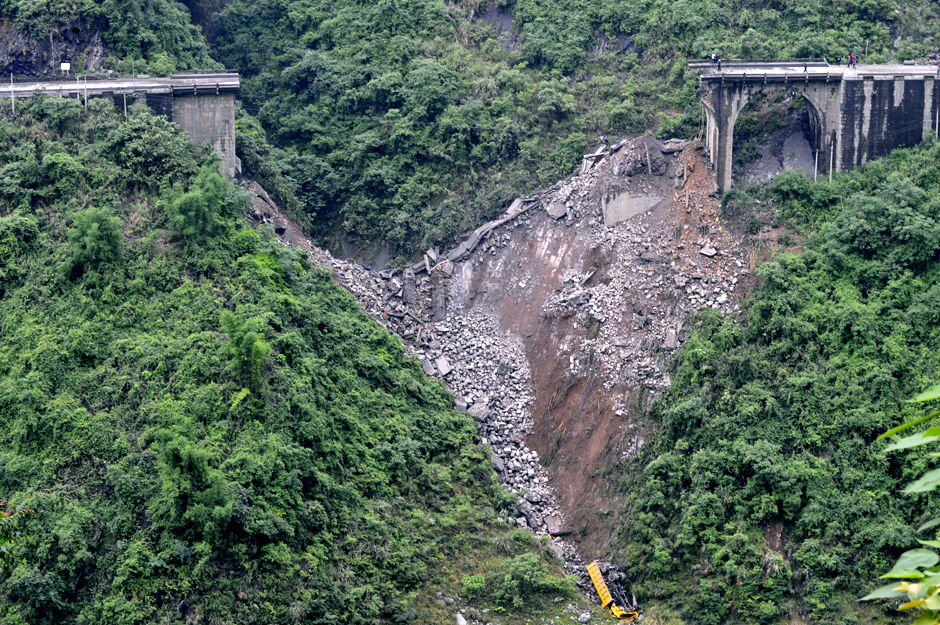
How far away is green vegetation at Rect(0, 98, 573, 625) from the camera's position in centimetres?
2219

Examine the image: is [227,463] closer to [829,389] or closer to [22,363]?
[22,363]

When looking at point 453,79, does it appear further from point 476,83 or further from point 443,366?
point 443,366

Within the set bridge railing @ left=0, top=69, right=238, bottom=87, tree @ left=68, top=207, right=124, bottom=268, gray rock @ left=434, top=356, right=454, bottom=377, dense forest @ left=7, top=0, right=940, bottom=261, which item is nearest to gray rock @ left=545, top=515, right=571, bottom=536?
gray rock @ left=434, top=356, right=454, bottom=377

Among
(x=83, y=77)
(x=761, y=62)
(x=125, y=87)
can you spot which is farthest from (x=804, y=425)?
(x=83, y=77)

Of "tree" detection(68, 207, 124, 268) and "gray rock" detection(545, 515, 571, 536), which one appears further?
"gray rock" detection(545, 515, 571, 536)

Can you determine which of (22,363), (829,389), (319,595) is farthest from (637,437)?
(22,363)

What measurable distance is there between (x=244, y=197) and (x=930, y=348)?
1791cm

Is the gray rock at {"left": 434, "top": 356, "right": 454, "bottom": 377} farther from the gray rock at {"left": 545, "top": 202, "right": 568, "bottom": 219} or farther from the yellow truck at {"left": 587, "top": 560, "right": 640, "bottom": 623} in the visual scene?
the yellow truck at {"left": 587, "top": 560, "right": 640, "bottom": 623}

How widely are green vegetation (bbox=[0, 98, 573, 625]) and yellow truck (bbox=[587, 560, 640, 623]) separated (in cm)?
95

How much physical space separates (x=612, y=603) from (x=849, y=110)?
16.1 metres

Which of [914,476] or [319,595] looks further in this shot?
[914,476]

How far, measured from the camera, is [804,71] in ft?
107

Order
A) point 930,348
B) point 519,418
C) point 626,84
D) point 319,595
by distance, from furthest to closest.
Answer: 1. point 626,84
2. point 519,418
3. point 930,348
4. point 319,595

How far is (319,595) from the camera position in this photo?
2292 centimetres
